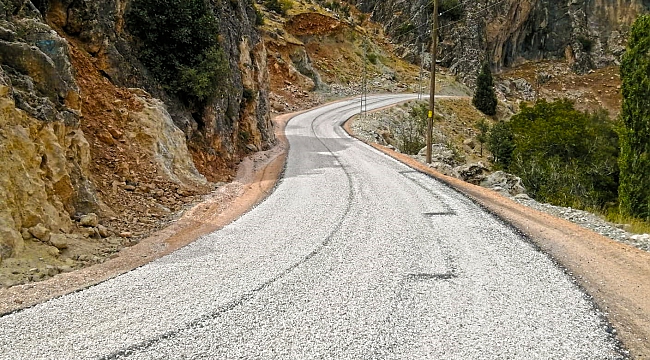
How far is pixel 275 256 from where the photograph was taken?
22.7ft

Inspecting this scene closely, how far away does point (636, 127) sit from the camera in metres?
16.6

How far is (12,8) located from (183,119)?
6.20m

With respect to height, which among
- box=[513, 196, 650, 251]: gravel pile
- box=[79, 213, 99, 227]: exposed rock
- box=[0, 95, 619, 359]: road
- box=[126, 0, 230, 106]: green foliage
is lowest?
box=[0, 95, 619, 359]: road

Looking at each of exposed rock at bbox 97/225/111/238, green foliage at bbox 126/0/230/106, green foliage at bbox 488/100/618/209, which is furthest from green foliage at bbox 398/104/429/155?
exposed rock at bbox 97/225/111/238

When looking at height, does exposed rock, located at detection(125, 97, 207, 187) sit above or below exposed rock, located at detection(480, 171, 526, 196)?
above

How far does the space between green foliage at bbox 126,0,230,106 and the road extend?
24.5 feet

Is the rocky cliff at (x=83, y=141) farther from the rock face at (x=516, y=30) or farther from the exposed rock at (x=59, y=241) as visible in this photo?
the rock face at (x=516, y=30)

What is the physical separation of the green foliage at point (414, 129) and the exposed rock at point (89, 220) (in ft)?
80.3

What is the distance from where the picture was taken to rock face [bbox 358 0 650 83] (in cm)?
7288

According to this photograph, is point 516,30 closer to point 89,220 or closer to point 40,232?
point 89,220

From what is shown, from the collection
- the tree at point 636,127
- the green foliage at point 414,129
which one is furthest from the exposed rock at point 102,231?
the green foliage at point 414,129

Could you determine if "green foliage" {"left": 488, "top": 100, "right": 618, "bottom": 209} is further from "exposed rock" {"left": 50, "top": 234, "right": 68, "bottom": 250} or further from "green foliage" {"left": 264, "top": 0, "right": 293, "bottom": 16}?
"green foliage" {"left": 264, "top": 0, "right": 293, "bottom": 16}

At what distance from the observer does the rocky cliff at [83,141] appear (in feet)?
21.4

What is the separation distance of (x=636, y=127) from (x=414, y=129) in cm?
2556
